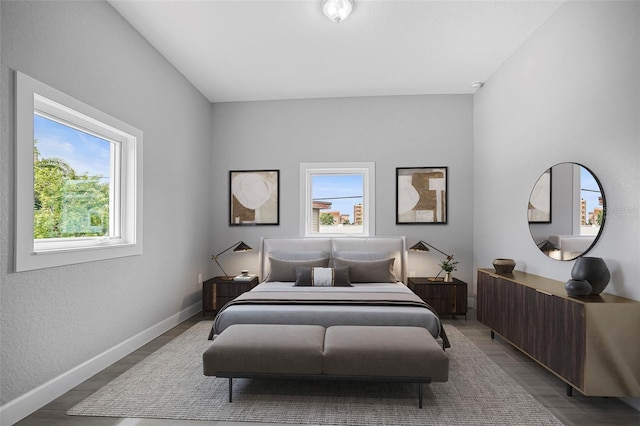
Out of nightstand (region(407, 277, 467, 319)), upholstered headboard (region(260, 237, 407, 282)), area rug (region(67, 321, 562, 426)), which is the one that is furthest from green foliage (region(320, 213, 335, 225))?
area rug (region(67, 321, 562, 426))

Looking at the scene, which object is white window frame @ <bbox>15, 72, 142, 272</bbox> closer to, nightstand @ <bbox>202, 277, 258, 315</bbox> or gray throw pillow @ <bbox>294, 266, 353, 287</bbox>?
nightstand @ <bbox>202, 277, 258, 315</bbox>

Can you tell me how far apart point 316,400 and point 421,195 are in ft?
10.6

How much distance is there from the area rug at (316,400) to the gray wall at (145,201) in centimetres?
45

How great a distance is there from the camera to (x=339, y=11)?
9.07ft

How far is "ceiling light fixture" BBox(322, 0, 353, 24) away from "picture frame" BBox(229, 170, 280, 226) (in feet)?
8.06

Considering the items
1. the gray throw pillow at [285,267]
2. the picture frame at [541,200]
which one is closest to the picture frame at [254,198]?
the gray throw pillow at [285,267]

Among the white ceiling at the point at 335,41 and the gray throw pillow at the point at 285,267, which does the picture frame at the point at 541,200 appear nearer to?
the white ceiling at the point at 335,41

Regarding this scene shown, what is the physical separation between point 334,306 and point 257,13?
260 centimetres

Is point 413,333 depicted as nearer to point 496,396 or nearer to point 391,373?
point 391,373

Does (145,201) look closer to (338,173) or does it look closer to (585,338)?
(338,173)

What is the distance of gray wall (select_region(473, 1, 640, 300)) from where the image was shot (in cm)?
223

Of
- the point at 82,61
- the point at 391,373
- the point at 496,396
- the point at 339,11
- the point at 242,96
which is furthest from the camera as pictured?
the point at 242,96

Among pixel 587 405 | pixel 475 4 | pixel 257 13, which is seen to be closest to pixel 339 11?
pixel 257 13

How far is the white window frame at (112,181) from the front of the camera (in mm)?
2066
